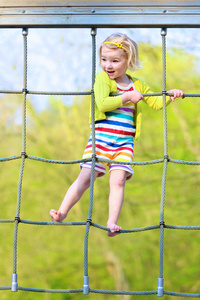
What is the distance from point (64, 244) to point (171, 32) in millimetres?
3386

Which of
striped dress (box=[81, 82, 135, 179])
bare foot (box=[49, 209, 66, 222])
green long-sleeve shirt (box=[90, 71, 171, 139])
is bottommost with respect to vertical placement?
bare foot (box=[49, 209, 66, 222])

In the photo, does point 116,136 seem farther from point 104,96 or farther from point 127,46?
point 127,46

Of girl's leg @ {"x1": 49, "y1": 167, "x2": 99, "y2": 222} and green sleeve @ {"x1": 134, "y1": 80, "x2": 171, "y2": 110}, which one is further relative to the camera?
green sleeve @ {"x1": 134, "y1": 80, "x2": 171, "y2": 110}

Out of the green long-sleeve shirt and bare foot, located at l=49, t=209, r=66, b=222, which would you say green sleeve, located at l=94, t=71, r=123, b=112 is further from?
bare foot, located at l=49, t=209, r=66, b=222

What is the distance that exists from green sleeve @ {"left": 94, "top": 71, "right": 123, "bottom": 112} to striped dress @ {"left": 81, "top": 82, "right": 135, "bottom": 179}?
0.22 ft

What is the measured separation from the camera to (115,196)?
1.70m

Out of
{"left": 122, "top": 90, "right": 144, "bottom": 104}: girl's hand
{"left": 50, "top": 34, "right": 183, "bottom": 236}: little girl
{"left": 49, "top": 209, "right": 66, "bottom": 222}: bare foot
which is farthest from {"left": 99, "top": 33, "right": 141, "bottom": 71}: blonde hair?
{"left": 49, "top": 209, "right": 66, "bottom": 222}: bare foot

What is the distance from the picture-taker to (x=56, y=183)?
7457 millimetres

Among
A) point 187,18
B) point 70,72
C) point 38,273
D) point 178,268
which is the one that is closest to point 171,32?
point 70,72

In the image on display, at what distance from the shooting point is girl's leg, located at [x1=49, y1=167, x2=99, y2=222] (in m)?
1.68

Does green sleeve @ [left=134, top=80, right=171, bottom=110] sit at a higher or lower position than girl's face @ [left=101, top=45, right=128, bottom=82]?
lower

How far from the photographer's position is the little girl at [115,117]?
5.57ft

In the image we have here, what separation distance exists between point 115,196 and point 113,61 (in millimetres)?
430

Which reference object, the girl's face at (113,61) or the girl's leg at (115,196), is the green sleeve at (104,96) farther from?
the girl's leg at (115,196)
